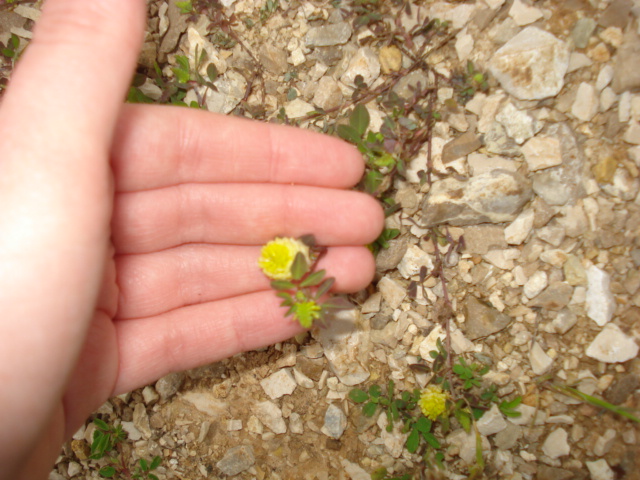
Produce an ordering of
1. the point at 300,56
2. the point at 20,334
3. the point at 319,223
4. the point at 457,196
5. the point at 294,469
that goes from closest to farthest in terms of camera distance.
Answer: the point at 20,334
the point at 319,223
the point at 457,196
the point at 294,469
the point at 300,56

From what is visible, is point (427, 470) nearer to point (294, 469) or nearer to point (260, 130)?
point (294, 469)

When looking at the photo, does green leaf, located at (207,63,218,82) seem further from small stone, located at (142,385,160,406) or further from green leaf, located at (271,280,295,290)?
small stone, located at (142,385,160,406)

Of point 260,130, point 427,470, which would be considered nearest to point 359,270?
point 260,130

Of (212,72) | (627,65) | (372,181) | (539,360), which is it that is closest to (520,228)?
(539,360)

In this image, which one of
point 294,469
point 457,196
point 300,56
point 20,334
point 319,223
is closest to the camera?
point 20,334

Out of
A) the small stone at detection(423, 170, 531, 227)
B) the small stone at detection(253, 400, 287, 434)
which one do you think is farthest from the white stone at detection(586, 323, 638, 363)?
the small stone at detection(253, 400, 287, 434)

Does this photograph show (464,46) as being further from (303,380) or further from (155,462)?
(155,462)
